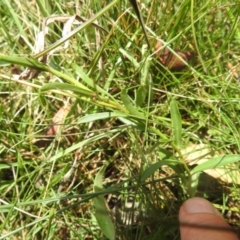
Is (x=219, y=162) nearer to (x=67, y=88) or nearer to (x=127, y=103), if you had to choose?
(x=127, y=103)

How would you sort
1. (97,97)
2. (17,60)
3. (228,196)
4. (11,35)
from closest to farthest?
(17,60), (97,97), (228,196), (11,35)

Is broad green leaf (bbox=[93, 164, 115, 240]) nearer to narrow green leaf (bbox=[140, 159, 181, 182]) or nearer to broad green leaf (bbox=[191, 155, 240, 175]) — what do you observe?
narrow green leaf (bbox=[140, 159, 181, 182])

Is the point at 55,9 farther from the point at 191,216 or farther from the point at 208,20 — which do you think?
the point at 191,216

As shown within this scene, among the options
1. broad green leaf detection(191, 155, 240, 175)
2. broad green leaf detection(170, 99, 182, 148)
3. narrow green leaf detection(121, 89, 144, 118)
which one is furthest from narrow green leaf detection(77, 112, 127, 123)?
broad green leaf detection(191, 155, 240, 175)

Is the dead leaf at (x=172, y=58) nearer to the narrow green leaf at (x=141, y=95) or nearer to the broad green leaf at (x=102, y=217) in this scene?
the narrow green leaf at (x=141, y=95)

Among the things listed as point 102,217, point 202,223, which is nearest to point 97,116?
point 102,217

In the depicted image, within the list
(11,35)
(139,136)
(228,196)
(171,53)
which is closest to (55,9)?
(11,35)
